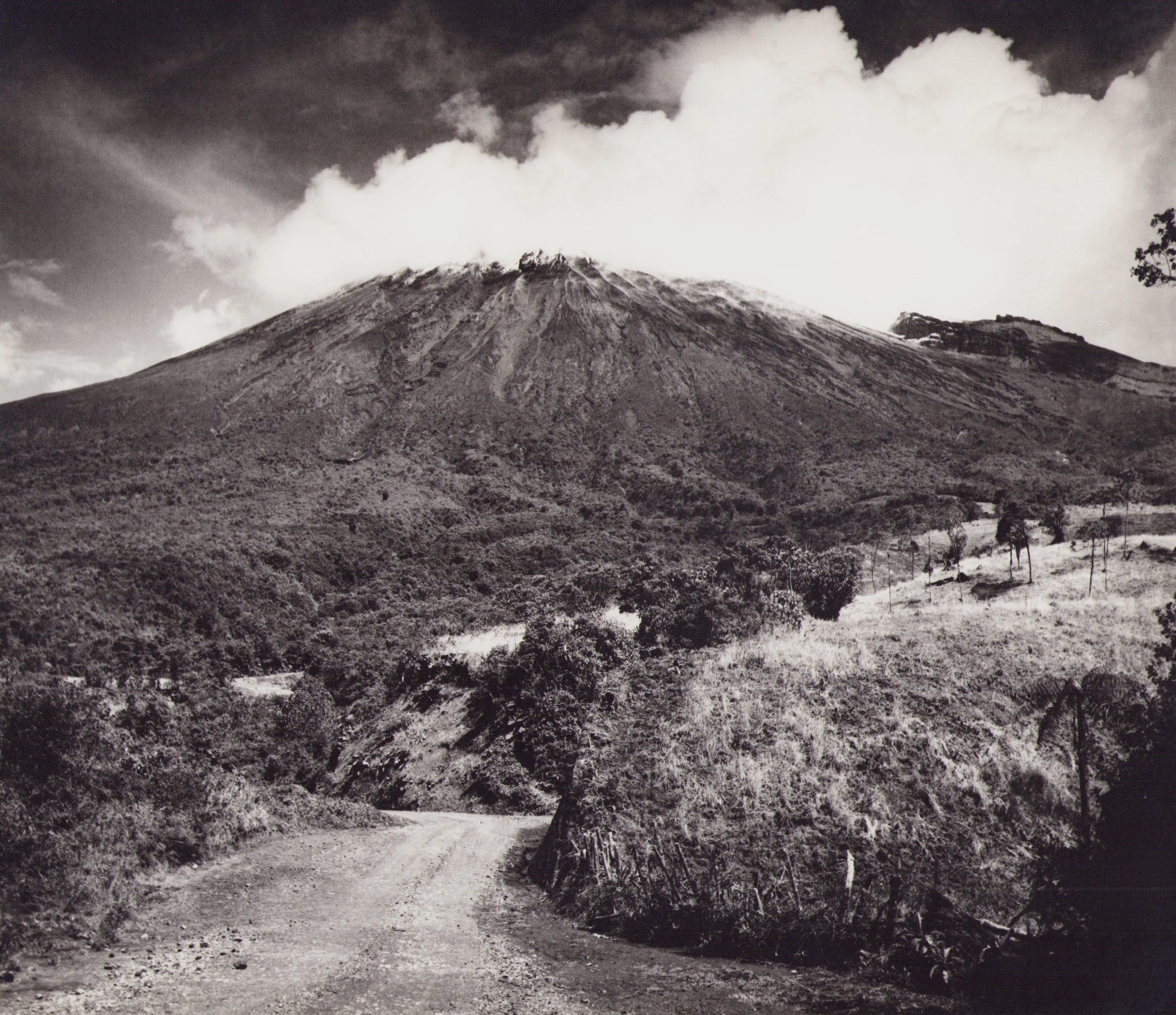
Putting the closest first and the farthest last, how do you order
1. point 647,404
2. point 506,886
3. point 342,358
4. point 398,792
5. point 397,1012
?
point 397,1012 < point 506,886 < point 398,792 < point 647,404 < point 342,358

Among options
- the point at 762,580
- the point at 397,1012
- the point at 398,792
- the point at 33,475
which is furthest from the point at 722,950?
the point at 33,475

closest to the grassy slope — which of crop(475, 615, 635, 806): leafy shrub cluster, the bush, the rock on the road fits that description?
the rock on the road

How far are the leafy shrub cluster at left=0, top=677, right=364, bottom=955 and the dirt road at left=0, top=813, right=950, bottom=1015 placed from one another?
1.76ft

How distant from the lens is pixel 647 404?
439 feet

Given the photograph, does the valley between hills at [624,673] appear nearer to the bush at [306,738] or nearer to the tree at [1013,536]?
the bush at [306,738]

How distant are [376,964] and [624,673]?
16.0 metres

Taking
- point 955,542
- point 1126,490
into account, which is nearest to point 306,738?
point 955,542

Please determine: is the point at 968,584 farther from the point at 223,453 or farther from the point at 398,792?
the point at 223,453

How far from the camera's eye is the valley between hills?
827 cm

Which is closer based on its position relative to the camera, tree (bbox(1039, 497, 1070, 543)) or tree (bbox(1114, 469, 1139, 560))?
tree (bbox(1039, 497, 1070, 543))

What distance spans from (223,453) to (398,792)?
9576cm

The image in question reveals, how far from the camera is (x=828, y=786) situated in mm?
11078

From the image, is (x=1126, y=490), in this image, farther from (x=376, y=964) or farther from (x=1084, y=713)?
(x=376, y=964)

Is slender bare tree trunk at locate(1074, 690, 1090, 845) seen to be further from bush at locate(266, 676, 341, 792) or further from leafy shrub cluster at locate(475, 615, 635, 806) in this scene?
bush at locate(266, 676, 341, 792)
